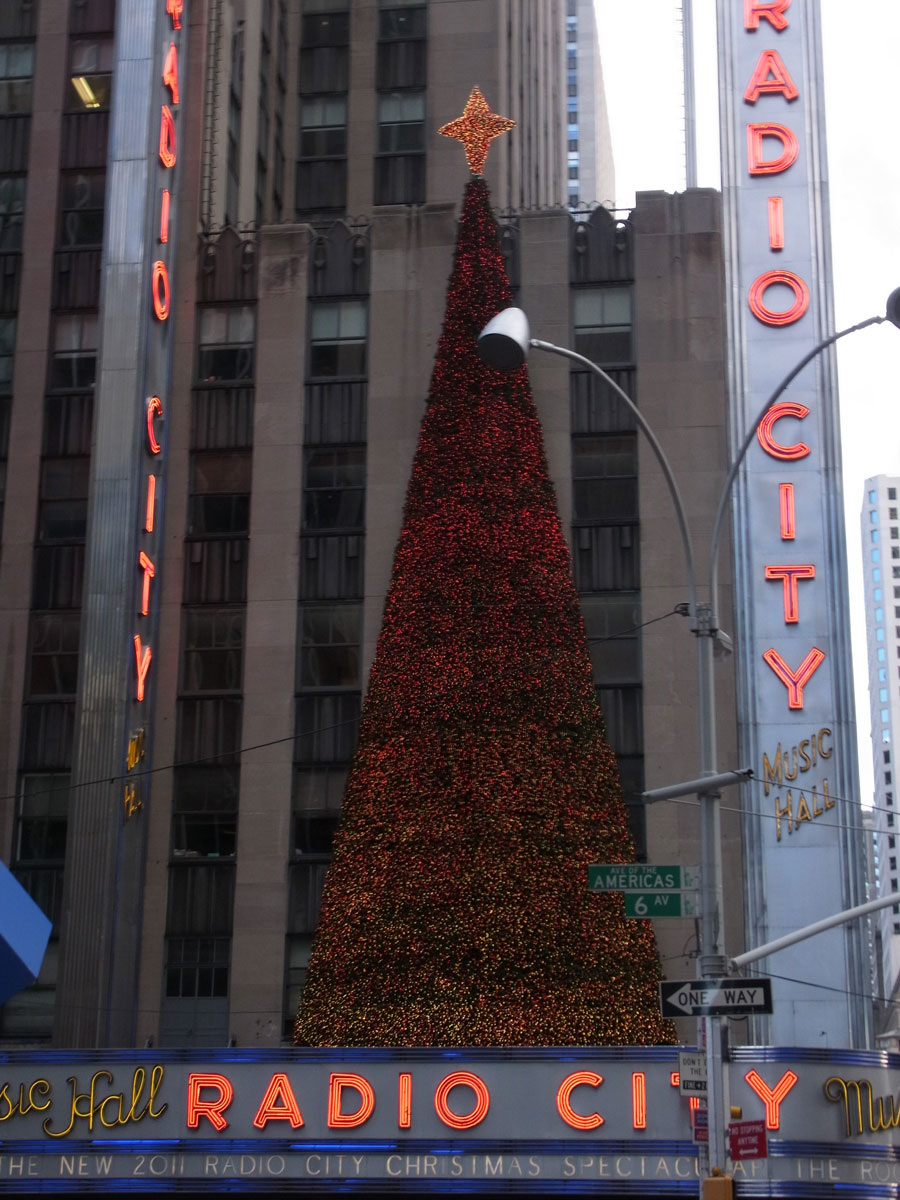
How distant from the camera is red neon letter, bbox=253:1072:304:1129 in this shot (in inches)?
1115

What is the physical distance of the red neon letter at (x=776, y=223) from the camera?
128 ft

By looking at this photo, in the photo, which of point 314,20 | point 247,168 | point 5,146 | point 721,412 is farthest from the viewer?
point 314,20

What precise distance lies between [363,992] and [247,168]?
25.1 meters

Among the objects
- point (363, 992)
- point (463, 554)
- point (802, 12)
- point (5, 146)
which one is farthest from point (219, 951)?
point (802, 12)

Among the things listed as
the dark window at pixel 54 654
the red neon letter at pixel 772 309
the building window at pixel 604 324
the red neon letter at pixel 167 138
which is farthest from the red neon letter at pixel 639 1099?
the red neon letter at pixel 167 138

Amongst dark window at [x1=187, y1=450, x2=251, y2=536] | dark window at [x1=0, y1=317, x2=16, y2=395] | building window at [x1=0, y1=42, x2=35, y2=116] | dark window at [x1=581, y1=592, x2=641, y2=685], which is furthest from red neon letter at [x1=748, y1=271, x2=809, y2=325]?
building window at [x1=0, y1=42, x2=35, y2=116]

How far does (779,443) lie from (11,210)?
20189mm

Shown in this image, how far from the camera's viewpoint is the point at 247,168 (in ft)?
155

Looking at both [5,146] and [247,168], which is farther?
Answer: [247,168]

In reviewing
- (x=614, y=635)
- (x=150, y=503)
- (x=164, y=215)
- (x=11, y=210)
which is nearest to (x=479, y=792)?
(x=614, y=635)

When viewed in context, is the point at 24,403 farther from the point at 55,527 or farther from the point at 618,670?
the point at 618,670

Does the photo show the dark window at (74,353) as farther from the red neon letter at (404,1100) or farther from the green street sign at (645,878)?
the green street sign at (645,878)

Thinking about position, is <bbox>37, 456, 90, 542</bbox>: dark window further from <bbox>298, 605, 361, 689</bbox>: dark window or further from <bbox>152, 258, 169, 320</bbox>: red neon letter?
<bbox>298, 605, 361, 689</bbox>: dark window

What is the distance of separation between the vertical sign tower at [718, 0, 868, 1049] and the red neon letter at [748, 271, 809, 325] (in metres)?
0.03
